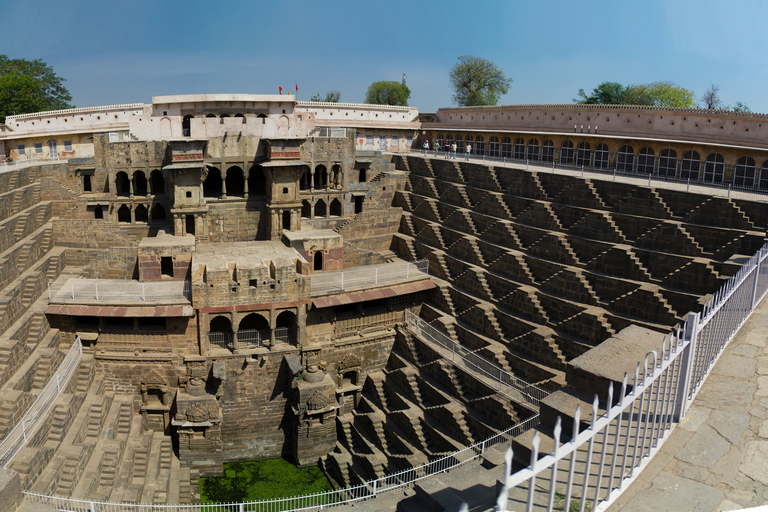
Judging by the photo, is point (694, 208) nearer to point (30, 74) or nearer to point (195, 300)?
point (195, 300)

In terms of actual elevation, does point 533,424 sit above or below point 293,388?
above

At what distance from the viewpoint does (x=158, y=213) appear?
2906cm

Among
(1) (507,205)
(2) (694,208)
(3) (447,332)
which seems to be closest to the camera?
(2) (694,208)

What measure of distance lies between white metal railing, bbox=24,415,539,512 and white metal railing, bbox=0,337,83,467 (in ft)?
5.09

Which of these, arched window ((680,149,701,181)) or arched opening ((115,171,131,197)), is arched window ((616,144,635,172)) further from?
arched opening ((115,171,131,197))

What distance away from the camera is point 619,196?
21.2m

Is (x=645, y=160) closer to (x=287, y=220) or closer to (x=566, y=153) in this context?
(x=566, y=153)

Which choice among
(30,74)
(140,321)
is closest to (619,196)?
(140,321)

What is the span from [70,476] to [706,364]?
1561 centimetres

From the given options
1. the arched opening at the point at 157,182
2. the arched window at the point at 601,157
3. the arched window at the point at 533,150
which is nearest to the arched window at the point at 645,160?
the arched window at the point at 601,157

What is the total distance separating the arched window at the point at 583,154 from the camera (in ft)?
96.7

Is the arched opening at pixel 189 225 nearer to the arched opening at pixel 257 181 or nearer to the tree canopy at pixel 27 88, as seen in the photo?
the arched opening at pixel 257 181

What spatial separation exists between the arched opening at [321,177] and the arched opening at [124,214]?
9.28 meters

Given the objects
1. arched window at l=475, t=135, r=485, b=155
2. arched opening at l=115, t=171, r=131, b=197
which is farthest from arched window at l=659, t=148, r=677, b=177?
arched opening at l=115, t=171, r=131, b=197
